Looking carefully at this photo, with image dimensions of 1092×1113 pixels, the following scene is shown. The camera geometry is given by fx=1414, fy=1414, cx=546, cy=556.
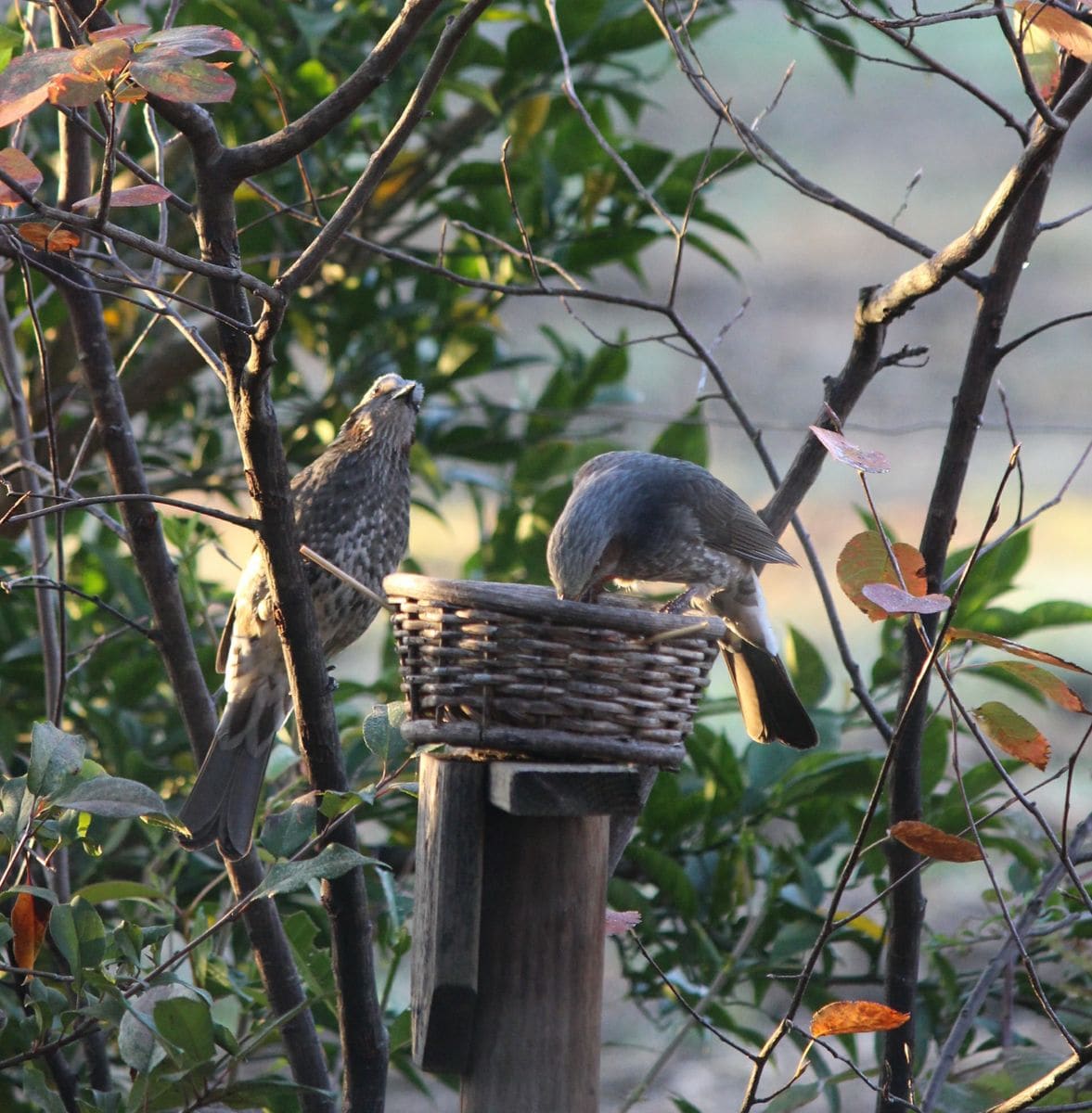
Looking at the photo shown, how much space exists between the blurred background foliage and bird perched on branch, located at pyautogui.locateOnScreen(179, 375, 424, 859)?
11 cm

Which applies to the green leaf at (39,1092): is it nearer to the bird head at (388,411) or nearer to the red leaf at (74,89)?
the red leaf at (74,89)

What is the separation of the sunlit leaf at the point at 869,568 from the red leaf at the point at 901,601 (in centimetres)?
10

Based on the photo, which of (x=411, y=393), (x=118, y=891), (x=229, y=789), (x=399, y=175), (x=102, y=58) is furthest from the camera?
(x=399, y=175)

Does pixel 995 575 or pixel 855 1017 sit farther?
pixel 995 575

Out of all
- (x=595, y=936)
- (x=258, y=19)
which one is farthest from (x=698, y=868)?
(x=258, y=19)

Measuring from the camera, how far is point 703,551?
7.12 feet

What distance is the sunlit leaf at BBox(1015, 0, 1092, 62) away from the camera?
1365 mm

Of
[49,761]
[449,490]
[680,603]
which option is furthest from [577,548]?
[449,490]

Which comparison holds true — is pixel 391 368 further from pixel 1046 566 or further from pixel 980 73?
pixel 980 73

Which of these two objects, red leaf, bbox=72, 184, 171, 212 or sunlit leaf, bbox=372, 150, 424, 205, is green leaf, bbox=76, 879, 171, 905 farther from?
sunlit leaf, bbox=372, 150, 424, 205

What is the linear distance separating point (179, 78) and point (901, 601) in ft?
2.44

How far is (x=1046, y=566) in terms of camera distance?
948 cm

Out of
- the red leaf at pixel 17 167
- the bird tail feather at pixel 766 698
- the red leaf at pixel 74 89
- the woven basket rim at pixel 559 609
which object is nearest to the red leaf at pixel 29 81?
the red leaf at pixel 74 89

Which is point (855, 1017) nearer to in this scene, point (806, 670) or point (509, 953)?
point (509, 953)
